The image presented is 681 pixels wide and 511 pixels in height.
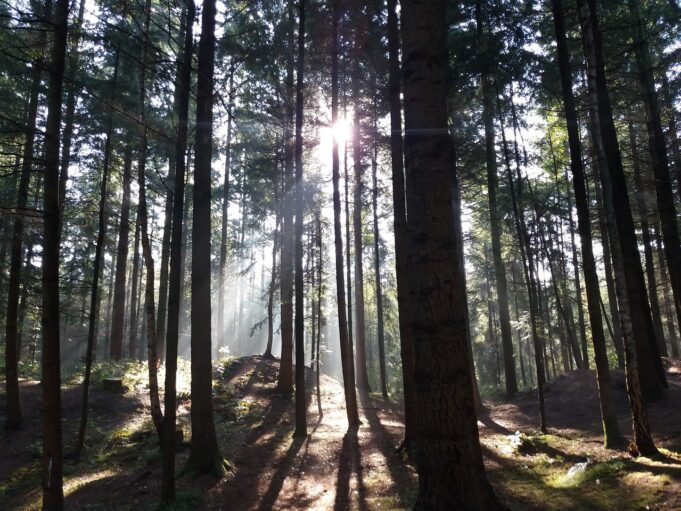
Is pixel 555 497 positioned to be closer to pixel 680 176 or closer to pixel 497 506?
pixel 497 506

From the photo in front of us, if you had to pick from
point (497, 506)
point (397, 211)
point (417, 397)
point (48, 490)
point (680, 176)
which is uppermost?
point (680, 176)

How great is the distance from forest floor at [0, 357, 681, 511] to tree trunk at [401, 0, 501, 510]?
3.20 m

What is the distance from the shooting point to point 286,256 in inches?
692

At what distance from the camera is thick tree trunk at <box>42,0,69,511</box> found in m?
5.60

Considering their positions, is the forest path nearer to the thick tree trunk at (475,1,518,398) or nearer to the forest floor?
the forest floor

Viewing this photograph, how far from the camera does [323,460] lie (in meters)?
9.76

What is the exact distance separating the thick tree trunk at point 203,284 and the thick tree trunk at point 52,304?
90.4 inches

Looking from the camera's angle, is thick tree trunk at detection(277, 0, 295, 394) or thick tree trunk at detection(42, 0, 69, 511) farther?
thick tree trunk at detection(277, 0, 295, 394)

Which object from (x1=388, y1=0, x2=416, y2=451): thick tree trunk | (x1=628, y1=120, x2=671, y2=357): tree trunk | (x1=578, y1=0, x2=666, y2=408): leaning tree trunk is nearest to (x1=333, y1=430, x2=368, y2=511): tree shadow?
(x1=388, y1=0, x2=416, y2=451): thick tree trunk

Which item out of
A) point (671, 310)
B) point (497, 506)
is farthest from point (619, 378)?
point (671, 310)

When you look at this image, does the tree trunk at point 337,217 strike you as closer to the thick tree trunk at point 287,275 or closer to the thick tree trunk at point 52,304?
the thick tree trunk at point 287,275

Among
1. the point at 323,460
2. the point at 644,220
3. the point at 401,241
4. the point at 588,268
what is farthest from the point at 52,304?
the point at 644,220

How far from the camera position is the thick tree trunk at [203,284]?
8.12m

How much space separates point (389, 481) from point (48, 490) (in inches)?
201
